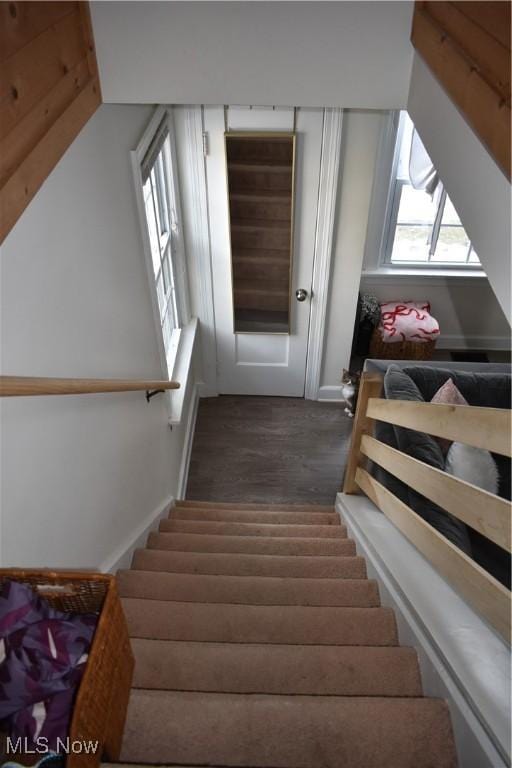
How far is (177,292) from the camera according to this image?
10.9ft

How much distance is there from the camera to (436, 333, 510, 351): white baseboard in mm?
4465

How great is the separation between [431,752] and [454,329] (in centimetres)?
383

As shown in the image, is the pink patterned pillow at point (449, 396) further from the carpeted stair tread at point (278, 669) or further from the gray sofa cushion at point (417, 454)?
the carpeted stair tread at point (278, 669)

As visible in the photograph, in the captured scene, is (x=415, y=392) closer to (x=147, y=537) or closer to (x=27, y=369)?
(x=147, y=537)

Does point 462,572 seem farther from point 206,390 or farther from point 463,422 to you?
point 206,390

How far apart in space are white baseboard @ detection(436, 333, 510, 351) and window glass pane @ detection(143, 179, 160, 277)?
2.88 metres

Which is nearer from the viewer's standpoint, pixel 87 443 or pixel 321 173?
pixel 87 443

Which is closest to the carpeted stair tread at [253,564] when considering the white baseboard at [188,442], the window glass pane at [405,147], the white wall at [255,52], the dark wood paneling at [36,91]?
the white baseboard at [188,442]

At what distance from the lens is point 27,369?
1.08 metres

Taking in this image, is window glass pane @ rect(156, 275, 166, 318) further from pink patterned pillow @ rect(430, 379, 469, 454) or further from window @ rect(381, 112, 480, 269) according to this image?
window @ rect(381, 112, 480, 269)

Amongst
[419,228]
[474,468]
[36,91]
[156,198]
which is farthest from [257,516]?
[419,228]

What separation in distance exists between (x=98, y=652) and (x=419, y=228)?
13.1 ft

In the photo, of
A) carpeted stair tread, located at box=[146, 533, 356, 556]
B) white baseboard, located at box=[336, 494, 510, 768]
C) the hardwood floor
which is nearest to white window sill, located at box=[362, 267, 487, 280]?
the hardwood floor

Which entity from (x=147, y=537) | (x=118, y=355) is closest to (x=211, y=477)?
(x=147, y=537)
